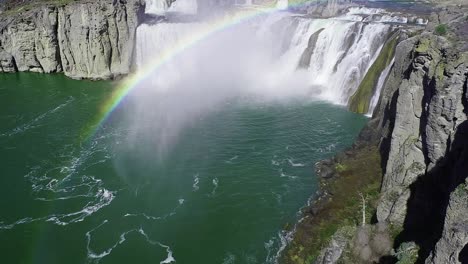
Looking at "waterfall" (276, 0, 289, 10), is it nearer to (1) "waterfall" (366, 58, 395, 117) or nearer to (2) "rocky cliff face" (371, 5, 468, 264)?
(1) "waterfall" (366, 58, 395, 117)

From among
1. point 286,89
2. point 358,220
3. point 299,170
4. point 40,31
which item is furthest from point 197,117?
point 40,31

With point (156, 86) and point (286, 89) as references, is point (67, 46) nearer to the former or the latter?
point (156, 86)

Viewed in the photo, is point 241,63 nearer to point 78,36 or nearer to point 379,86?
point 78,36

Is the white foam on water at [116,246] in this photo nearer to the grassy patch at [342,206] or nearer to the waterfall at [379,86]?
the grassy patch at [342,206]

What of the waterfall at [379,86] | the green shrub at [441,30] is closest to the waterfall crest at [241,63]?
the waterfall at [379,86]

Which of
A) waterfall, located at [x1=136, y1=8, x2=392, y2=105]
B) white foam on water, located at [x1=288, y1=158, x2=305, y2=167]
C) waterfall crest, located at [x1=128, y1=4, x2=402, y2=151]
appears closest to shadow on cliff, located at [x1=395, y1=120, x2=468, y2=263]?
white foam on water, located at [x1=288, y1=158, x2=305, y2=167]
